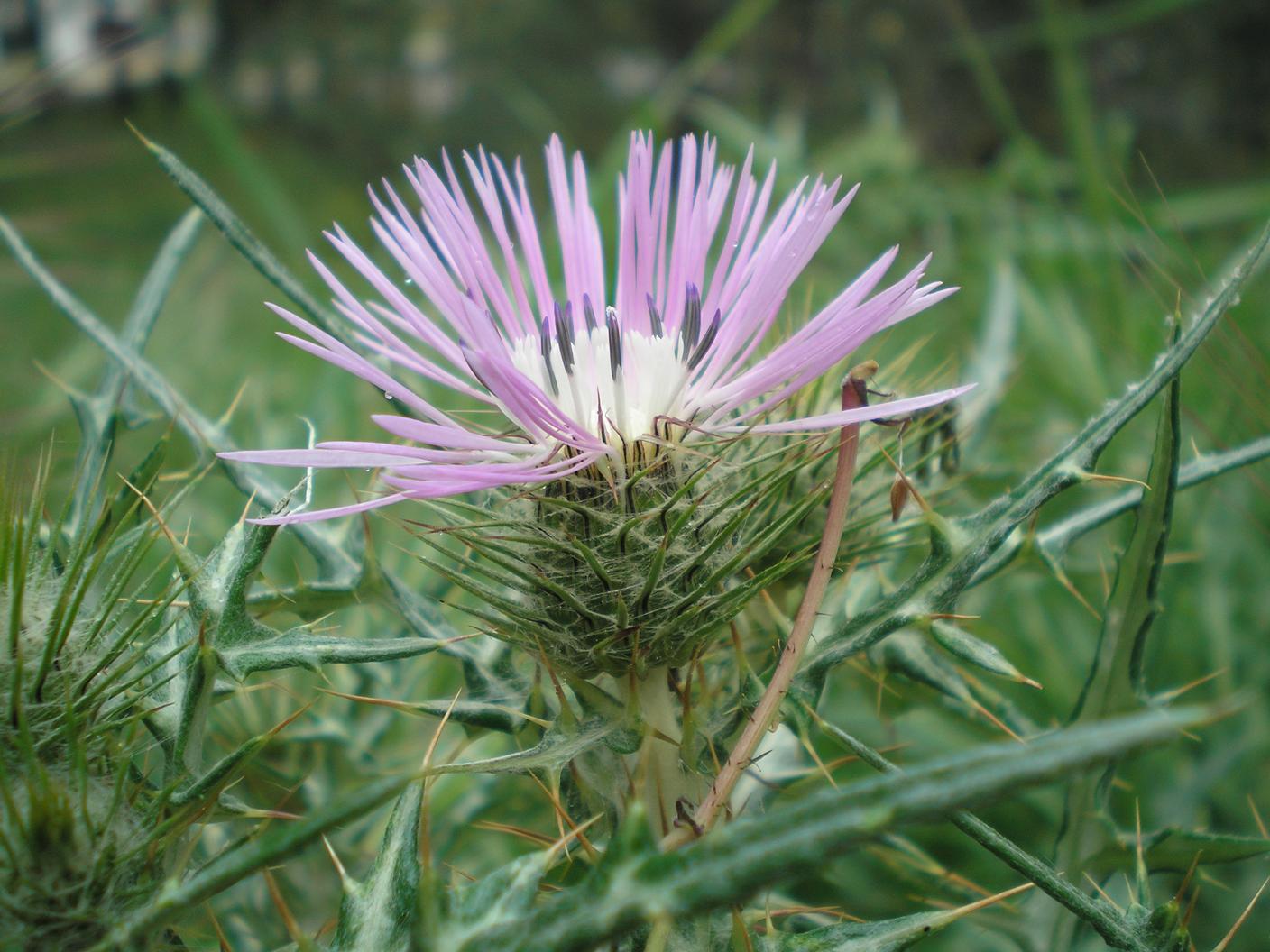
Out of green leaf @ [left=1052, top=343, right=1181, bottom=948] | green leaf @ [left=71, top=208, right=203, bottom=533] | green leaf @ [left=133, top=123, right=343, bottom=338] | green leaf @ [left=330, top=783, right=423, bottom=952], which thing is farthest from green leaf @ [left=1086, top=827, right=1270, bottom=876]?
green leaf @ [left=71, top=208, right=203, bottom=533]

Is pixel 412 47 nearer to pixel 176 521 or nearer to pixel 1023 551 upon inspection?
pixel 176 521

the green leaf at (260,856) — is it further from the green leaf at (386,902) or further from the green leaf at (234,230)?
the green leaf at (234,230)

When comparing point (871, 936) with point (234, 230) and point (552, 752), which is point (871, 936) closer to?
point (552, 752)

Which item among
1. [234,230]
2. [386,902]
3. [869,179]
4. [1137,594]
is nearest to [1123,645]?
[1137,594]

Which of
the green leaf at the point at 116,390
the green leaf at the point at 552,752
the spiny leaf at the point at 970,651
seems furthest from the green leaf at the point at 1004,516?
the green leaf at the point at 116,390

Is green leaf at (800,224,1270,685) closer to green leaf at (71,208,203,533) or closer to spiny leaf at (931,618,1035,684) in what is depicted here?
spiny leaf at (931,618,1035,684)
